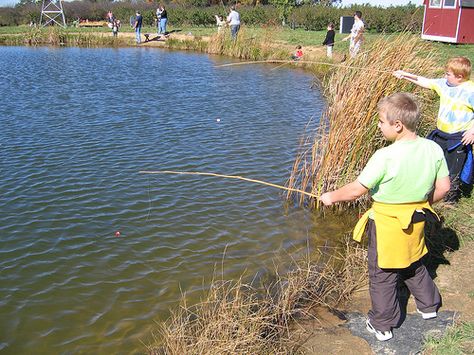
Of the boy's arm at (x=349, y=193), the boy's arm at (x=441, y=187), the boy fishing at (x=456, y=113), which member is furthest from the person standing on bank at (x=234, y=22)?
the boy's arm at (x=349, y=193)

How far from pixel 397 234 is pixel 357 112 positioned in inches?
119

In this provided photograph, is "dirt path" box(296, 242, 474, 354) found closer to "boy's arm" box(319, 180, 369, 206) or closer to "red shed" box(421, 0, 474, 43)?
"boy's arm" box(319, 180, 369, 206)

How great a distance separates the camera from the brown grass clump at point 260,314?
370cm

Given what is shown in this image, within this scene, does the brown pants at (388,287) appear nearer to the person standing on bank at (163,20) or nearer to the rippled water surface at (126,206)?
the rippled water surface at (126,206)

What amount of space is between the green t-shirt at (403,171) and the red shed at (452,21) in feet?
60.2

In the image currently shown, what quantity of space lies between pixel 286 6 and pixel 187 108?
1100 inches

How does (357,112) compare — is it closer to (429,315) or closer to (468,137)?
(468,137)

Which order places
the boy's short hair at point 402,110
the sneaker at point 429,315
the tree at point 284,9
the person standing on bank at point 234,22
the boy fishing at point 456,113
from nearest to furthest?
the boy's short hair at point 402,110 < the sneaker at point 429,315 < the boy fishing at point 456,113 < the person standing on bank at point 234,22 < the tree at point 284,9

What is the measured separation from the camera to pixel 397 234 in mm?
3639

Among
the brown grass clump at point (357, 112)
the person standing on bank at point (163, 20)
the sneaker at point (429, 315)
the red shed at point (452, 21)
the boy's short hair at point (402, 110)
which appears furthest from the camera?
the person standing on bank at point (163, 20)

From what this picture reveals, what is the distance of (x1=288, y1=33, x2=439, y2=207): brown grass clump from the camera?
20.9 ft

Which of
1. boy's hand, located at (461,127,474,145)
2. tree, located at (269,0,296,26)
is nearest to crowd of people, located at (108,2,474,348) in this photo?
boy's hand, located at (461,127,474,145)

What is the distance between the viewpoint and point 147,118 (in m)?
11.7

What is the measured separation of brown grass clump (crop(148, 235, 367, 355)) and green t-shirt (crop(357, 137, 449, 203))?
135cm
